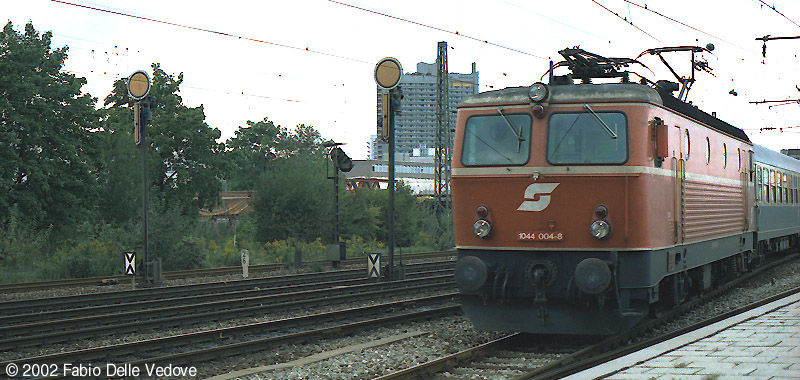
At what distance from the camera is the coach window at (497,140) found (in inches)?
432

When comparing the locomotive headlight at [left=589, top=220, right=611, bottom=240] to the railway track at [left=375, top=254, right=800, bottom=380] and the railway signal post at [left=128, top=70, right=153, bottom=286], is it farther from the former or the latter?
the railway signal post at [left=128, top=70, right=153, bottom=286]

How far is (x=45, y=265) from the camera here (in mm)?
25703

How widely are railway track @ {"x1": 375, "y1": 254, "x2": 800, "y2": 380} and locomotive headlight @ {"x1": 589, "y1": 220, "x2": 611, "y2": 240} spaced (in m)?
1.41

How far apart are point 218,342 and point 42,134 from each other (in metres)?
25.0

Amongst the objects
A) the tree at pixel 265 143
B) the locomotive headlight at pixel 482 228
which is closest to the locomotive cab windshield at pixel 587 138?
the locomotive headlight at pixel 482 228

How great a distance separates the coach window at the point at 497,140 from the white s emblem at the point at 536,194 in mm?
382

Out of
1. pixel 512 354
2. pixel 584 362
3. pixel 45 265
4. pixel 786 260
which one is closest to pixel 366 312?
pixel 512 354

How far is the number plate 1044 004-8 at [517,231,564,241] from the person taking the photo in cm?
1066

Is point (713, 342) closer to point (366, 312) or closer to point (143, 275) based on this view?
point (366, 312)

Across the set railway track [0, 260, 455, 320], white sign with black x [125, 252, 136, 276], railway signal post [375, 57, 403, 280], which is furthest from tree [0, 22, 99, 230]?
railway signal post [375, 57, 403, 280]

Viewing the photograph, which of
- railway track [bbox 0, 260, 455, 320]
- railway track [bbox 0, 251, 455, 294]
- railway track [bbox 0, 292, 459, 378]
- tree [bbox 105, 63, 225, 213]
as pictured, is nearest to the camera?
railway track [bbox 0, 292, 459, 378]

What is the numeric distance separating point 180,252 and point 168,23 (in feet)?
39.5

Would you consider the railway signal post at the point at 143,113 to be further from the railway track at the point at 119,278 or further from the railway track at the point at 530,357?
the railway track at the point at 530,357

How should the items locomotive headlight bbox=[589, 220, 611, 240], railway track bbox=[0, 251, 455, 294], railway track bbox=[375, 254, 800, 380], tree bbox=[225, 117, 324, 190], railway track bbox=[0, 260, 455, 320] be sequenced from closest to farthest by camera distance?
railway track bbox=[375, 254, 800, 380], locomotive headlight bbox=[589, 220, 611, 240], railway track bbox=[0, 260, 455, 320], railway track bbox=[0, 251, 455, 294], tree bbox=[225, 117, 324, 190]
